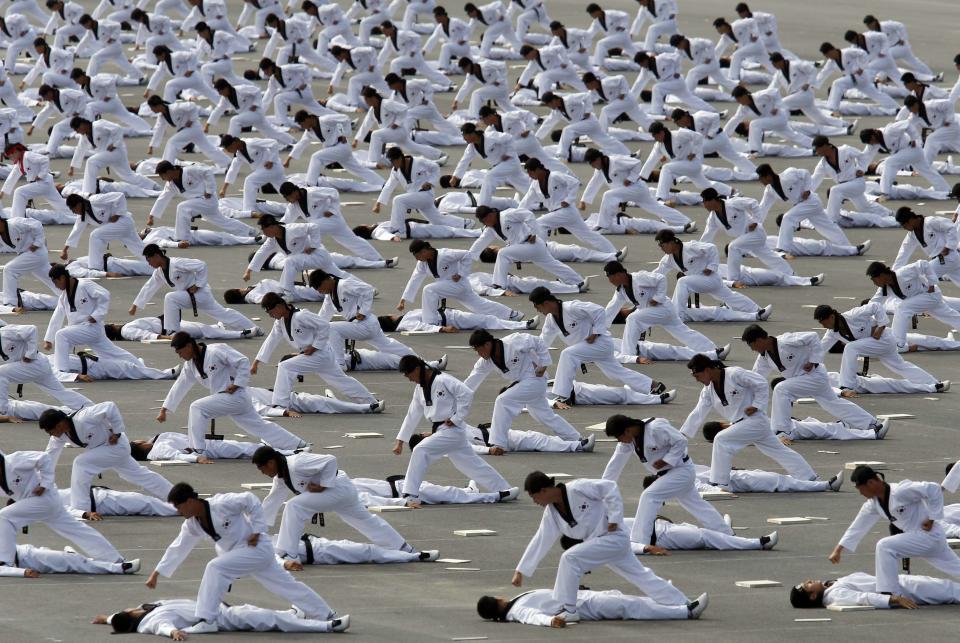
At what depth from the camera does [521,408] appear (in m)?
24.2

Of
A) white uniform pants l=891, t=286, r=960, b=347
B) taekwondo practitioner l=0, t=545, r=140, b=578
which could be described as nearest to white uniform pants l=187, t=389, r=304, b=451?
taekwondo practitioner l=0, t=545, r=140, b=578

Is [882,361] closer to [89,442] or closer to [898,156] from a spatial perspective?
[89,442]

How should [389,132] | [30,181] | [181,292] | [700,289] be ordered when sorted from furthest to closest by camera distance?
1. [389,132]
2. [30,181]
3. [700,289]
4. [181,292]

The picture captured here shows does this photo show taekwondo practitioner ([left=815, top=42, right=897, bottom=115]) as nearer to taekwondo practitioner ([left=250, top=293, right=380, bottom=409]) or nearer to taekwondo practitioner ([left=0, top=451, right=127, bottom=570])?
taekwondo practitioner ([left=250, top=293, right=380, bottom=409])

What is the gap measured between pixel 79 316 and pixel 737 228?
36.3 ft

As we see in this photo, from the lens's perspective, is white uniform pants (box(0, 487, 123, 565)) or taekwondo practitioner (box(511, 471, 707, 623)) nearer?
taekwondo practitioner (box(511, 471, 707, 623))

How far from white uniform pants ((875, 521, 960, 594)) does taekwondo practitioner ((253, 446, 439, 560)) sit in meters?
4.71

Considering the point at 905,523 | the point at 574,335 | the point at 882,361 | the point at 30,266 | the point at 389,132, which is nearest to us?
the point at 905,523

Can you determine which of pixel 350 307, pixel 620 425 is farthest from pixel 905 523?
pixel 350 307

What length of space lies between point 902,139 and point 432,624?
955 inches

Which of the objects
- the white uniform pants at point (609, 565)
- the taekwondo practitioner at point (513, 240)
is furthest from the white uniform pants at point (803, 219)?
the white uniform pants at point (609, 565)

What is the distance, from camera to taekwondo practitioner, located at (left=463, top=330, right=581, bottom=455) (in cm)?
2398

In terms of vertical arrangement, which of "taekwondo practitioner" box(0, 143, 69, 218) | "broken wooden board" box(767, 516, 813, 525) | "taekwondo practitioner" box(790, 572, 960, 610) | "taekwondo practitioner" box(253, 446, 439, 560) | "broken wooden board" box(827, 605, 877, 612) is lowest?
"broken wooden board" box(827, 605, 877, 612)

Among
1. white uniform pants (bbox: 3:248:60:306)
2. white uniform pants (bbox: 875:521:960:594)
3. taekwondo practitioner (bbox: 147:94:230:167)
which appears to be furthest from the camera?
taekwondo practitioner (bbox: 147:94:230:167)
